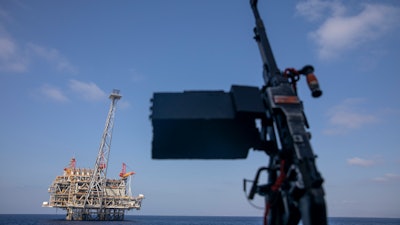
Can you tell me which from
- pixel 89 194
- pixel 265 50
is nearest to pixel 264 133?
pixel 265 50

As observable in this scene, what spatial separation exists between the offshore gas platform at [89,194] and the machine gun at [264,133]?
8253 centimetres

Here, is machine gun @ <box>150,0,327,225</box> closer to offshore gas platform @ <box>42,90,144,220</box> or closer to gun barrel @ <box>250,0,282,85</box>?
gun barrel @ <box>250,0,282,85</box>

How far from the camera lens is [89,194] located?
82.2m

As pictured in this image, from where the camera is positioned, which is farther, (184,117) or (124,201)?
(124,201)

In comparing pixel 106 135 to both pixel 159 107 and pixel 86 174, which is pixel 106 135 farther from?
pixel 159 107

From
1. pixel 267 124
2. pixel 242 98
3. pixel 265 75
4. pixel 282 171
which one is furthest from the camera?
pixel 265 75

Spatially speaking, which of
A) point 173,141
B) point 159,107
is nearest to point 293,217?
point 173,141

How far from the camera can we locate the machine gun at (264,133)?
528 centimetres

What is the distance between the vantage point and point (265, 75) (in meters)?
7.20

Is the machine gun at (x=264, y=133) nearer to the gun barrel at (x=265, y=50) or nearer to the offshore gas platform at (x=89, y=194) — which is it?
the gun barrel at (x=265, y=50)

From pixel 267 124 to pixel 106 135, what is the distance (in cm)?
8774

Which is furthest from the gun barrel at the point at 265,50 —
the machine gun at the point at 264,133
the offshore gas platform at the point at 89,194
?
the offshore gas platform at the point at 89,194

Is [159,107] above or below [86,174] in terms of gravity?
below

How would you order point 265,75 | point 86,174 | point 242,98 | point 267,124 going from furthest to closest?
point 86,174 → point 265,75 → point 267,124 → point 242,98
